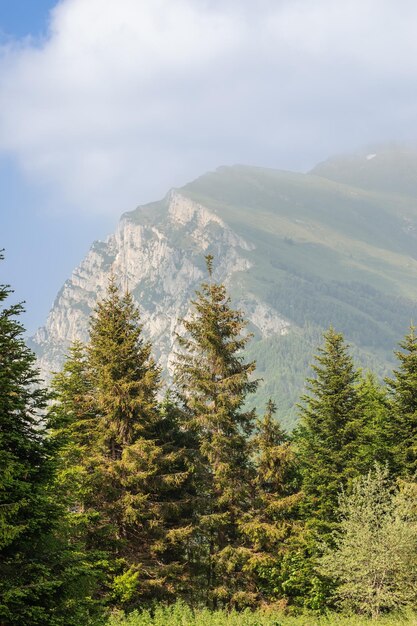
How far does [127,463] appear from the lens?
93.6 ft

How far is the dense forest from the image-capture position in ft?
95.1

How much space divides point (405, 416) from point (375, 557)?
888 centimetres

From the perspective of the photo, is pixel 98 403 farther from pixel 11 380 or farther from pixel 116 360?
pixel 11 380

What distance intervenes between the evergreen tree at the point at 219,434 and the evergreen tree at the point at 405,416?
882 cm

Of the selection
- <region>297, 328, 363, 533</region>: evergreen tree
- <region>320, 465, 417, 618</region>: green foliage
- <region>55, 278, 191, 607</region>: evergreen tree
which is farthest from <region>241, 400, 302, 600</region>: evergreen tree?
<region>55, 278, 191, 607</region>: evergreen tree

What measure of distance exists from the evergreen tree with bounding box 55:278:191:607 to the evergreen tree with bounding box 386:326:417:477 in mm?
12602

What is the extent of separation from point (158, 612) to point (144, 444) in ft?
24.8

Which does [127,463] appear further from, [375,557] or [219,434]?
[375,557]

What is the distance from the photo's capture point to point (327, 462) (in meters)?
36.1

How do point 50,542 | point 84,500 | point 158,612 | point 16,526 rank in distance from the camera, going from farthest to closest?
Result: point 84,500, point 158,612, point 50,542, point 16,526

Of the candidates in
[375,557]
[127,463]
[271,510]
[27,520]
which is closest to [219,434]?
[271,510]

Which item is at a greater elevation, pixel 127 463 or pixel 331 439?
pixel 331 439

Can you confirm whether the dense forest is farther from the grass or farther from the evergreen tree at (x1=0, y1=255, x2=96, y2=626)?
the evergreen tree at (x1=0, y1=255, x2=96, y2=626)

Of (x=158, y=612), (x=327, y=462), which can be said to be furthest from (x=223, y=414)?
(x=158, y=612)
